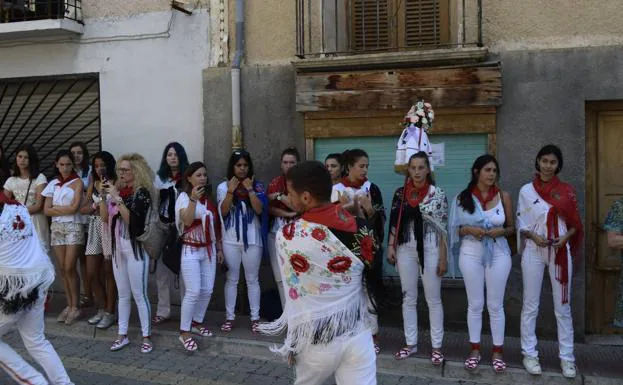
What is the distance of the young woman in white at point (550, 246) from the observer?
5676 millimetres

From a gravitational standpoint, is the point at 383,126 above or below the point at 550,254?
above

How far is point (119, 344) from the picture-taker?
678 centimetres

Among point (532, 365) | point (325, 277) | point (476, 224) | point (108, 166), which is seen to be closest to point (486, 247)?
point (476, 224)

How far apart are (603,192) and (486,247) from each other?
1881 mm

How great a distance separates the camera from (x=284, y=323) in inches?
155

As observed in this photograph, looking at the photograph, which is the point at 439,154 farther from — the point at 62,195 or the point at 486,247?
the point at 62,195

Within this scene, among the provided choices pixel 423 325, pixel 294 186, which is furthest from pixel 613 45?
pixel 294 186

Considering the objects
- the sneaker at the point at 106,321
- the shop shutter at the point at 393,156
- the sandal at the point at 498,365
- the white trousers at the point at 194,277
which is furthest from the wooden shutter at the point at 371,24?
the sneaker at the point at 106,321

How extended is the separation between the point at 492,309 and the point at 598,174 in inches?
83.1

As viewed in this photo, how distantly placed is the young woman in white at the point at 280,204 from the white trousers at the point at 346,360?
328cm

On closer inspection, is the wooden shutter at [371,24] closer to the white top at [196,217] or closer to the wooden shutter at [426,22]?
the wooden shutter at [426,22]

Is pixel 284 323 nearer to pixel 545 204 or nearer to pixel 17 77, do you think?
pixel 545 204

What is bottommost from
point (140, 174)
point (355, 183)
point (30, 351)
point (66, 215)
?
point (30, 351)

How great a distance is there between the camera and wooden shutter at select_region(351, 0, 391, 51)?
25.6 ft
